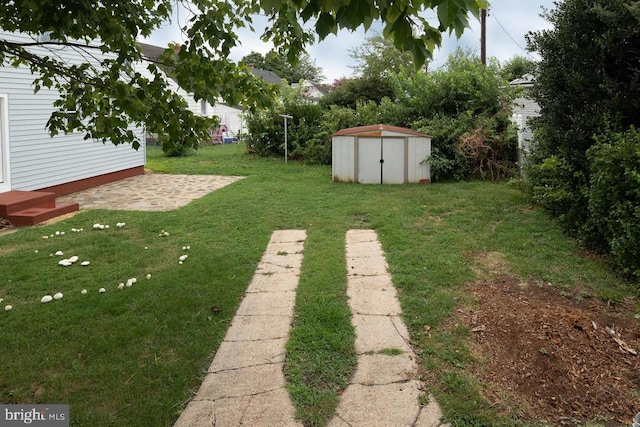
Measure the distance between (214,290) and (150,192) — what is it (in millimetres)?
6718

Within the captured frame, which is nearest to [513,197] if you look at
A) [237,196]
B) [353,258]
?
[353,258]

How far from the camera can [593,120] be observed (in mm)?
5773

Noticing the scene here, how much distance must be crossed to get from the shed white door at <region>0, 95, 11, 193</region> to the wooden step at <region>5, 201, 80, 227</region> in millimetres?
1321

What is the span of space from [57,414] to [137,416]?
0.45 metres

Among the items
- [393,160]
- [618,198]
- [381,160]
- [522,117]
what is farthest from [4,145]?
[522,117]

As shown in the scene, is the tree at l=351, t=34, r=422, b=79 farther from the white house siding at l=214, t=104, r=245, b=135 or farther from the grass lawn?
the grass lawn

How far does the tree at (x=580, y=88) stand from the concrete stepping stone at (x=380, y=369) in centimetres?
287

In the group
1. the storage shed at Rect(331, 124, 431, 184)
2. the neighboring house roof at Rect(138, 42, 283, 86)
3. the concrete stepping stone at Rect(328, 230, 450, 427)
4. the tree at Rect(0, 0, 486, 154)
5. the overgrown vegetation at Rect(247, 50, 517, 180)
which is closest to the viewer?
the concrete stepping stone at Rect(328, 230, 450, 427)

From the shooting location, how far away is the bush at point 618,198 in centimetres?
440

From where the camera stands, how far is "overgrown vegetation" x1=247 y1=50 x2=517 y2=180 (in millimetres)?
11500

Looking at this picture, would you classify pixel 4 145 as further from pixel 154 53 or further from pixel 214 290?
pixel 154 53

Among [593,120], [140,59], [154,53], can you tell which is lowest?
[593,120]

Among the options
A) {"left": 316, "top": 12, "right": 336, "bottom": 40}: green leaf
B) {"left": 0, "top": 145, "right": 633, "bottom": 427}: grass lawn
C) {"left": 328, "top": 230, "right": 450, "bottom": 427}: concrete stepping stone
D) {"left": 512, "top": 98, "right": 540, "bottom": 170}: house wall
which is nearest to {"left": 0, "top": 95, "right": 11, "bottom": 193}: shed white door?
{"left": 0, "top": 145, "right": 633, "bottom": 427}: grass lawn

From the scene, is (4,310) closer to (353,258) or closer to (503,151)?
(353,258)
